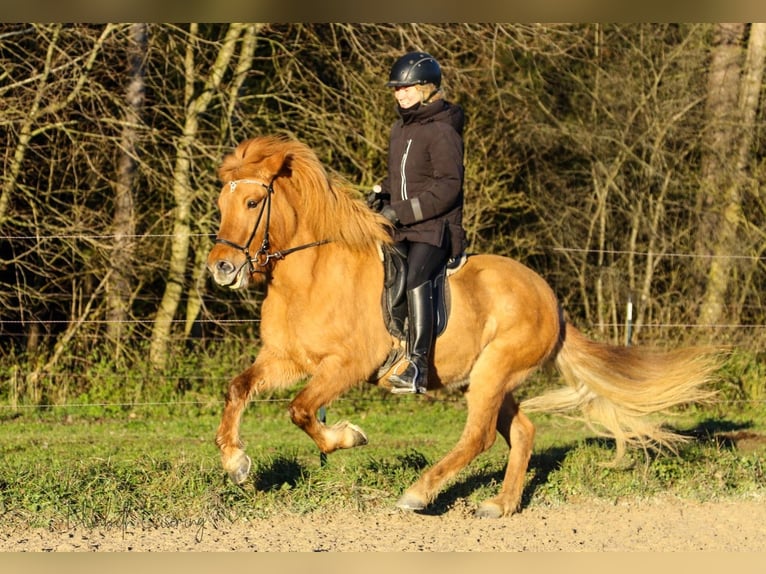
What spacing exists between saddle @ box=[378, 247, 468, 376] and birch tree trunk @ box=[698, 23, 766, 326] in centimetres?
831

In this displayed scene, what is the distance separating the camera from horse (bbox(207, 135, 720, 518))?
19.8 feet

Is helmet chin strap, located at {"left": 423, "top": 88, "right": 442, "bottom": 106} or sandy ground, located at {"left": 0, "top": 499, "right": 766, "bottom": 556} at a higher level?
helmet chin strap, located at {"left": 423, "top": 88, "right": 442, "bottom": 106}

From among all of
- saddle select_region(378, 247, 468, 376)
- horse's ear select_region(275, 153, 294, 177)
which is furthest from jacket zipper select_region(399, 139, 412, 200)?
horse's ear select_region(275, 153, 294, 177)

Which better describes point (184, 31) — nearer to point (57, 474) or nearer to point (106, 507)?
point (57, 474)

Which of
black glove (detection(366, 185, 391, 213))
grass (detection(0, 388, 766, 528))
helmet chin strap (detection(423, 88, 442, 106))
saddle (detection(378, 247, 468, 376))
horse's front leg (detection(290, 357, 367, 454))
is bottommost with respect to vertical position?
grass (detection(0, 388, 766, 528))

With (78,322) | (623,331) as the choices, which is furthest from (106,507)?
(623,331)

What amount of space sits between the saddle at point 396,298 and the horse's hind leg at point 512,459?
3.20 ft

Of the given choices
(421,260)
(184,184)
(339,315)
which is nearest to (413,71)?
(421,260)

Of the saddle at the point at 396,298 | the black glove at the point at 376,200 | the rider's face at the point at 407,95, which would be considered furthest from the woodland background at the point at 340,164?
the rider's face at the point at 407,95

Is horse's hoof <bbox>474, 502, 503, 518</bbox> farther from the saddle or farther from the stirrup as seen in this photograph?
the saddle

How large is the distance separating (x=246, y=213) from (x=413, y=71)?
1.42 metres

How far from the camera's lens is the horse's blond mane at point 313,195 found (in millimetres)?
6281

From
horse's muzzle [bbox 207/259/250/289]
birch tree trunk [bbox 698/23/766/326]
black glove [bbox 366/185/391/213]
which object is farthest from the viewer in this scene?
birch tree trunk [bbox 698/23/766/326]

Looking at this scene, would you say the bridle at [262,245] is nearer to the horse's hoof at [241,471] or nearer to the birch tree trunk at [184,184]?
the horse's hoof at [241,471]
